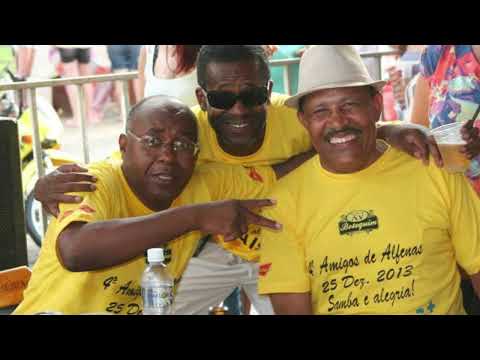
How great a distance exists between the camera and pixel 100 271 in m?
3.03

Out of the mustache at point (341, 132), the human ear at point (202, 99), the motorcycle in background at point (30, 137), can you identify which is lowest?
the motorcycle in background at point (30, 137)

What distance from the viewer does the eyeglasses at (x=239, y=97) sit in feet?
10.8

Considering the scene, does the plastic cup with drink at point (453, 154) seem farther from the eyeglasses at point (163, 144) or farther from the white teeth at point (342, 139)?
the eyeglasses at point (163, 144)

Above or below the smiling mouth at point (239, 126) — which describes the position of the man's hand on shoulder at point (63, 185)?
below

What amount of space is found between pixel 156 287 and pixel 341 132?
2.47ft

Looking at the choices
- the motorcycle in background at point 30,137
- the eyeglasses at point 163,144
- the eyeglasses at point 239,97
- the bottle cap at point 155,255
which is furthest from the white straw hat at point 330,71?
the motorcycle in background at point 30,137

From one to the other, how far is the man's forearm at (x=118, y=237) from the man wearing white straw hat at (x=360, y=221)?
0.34 meters

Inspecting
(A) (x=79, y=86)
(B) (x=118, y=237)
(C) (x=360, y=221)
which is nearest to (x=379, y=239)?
(C) (x=360, y=221)

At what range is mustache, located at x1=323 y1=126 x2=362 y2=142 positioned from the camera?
2.91m

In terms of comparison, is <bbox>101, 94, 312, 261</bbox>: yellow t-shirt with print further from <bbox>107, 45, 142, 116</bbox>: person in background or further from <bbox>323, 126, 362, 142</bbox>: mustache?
<bbox>107, 45, 142, 116</bbox>: person in background

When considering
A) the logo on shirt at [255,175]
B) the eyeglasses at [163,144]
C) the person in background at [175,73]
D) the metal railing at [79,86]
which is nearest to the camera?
the eyeglasses at [163,144]

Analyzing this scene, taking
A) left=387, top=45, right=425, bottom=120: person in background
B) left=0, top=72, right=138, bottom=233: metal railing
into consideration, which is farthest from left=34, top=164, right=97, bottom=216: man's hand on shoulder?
left=387, top=45, right=425, bottom=120: person in background
